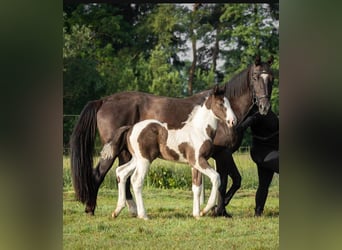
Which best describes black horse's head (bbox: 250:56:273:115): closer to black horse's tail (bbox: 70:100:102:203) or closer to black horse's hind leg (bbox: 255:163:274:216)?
black horse's hind leg (bbox: 255:163:274:216)

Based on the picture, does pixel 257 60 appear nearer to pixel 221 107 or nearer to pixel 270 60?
pixel 270 60

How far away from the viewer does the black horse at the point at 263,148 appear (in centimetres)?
553

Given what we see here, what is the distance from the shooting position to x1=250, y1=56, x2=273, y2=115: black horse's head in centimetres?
539

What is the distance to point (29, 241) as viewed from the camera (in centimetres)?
371

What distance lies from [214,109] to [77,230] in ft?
4.62

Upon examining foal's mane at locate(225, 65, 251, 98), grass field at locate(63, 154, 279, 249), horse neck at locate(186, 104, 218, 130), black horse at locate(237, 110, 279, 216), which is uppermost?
foal's mane at locate(225, 65, 251, 98)

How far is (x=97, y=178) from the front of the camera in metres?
5.41

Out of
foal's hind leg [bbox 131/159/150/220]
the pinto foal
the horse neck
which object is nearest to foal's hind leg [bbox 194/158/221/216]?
the pinto foal

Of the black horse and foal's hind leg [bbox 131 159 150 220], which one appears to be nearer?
foal's hind leg [bbox 131 159 150 220]

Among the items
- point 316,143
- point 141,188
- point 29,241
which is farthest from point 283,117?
point 141,188

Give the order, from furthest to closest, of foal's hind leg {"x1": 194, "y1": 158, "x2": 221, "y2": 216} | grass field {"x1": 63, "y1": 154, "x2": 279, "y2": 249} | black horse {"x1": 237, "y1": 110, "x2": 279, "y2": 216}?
black horse {"x1": 237, "y1": 110, "x2": 279, "y2": 216}
foal's hind leg {"x1": 194, "y1": 158, "x2": 221, "y2": 216}
grass field {"x1": 63, "y1": 154, "x2": 279, "y2": 249}

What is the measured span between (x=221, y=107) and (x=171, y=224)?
0.99 m

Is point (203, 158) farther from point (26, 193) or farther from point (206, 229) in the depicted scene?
point (26, 193)

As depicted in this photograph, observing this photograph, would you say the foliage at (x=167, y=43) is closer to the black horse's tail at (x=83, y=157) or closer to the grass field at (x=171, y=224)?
the black horse's tail at (x=83, y=157)
